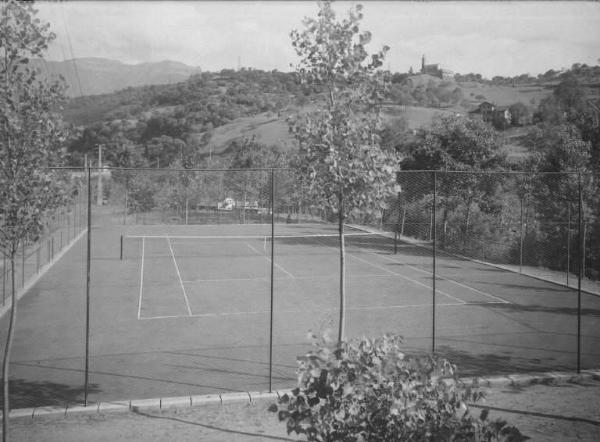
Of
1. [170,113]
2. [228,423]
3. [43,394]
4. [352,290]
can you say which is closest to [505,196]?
[352,290]

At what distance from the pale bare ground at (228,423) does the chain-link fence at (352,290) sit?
2.68 ft

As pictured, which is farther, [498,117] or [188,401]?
[498,117]

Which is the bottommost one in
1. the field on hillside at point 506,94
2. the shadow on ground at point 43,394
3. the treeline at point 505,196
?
the shadow on ground at point 43,394

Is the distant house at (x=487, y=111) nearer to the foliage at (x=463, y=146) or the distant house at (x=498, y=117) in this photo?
the distant house at (x=498, y=117)

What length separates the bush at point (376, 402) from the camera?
4027 millimetres

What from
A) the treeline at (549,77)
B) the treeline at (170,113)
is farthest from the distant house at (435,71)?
the treeline at (170,113)

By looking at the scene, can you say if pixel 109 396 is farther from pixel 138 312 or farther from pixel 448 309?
pixel 448 309

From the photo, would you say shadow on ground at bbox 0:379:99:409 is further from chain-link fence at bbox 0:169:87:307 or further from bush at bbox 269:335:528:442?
bush at bbox 269:335:528:442

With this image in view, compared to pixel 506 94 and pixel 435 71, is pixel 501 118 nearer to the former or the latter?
pixel 506 94

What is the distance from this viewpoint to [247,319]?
49.2 ft

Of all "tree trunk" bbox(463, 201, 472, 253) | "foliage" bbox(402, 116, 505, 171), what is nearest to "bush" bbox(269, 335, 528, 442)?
"tree trunk" bbox(463, 201, 472, 253)

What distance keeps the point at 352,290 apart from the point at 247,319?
5.41 meters

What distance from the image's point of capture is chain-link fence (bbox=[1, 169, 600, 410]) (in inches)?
409

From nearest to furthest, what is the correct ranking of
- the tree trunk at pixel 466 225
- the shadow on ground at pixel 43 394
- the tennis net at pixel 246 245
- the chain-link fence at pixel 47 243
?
the chain-link fence at pixel 47 243 → the shadow on ground at pixel 43 394 → the tree trunk at pixel 466 225 → the tennis net at pixel 246 245
